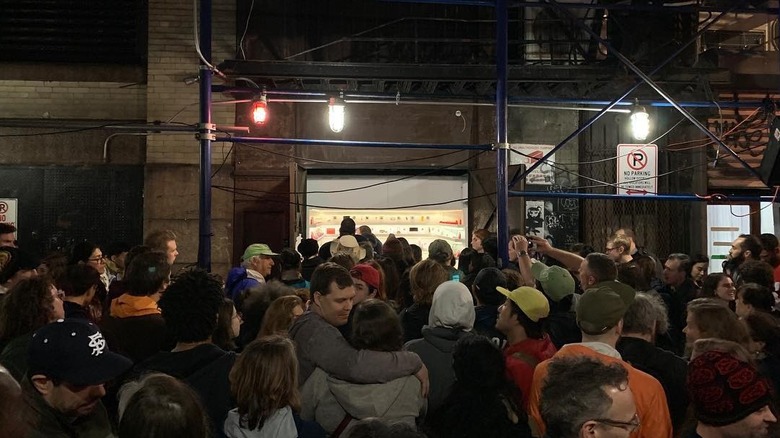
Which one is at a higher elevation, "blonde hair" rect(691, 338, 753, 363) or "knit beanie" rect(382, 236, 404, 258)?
"knit beanie" rect(382, 236, 404, 258)

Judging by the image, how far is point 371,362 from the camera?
13.1 ft

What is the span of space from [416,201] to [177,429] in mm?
11704

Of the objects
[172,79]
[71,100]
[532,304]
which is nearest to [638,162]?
[172,79]

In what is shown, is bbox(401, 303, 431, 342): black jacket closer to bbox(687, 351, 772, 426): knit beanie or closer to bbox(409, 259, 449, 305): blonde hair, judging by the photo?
bbox(409, 259, 449, 305): blonde hair

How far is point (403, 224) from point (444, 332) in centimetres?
934

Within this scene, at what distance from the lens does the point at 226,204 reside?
13.3m

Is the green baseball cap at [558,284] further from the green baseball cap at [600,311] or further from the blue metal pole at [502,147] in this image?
the blue metal pole at [502,147]

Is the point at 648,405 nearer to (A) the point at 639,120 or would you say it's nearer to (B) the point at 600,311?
(B) the point at 600,311

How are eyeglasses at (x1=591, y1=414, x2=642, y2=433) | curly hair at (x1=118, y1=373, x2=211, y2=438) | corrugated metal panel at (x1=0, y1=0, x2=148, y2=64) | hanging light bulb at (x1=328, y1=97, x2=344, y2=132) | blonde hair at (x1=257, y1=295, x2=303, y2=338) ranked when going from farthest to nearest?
corrugated metal panel at (x1=0, y1=0, x2=148, y2=64), hanging light bulb at (x1=328, y1=97, x2=344, y2=132), blonde hair at (x1=257, y1=295, x2=303, y2=338), eyeglasses at (x1=591, y1=414, x2=642, y2=433), curly hair at (x1=118, y1=373, x2=211, y2=438)

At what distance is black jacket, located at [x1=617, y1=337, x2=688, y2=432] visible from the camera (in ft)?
14.0

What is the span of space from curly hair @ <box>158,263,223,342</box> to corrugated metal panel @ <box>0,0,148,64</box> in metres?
10.1

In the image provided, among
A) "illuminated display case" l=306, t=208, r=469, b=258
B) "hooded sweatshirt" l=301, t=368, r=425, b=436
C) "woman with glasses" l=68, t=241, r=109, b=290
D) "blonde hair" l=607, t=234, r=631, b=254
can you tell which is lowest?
"hooded sweatshirt" l=301, t=368, r=425, b=436

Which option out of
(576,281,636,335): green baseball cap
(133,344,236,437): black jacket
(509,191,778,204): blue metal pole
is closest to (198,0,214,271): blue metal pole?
(509,191,778,204): blue metal pole

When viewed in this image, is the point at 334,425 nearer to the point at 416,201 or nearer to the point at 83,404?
the point at 83,404
